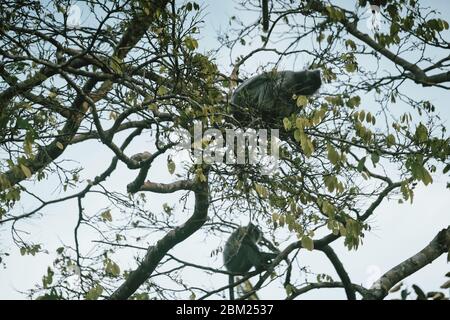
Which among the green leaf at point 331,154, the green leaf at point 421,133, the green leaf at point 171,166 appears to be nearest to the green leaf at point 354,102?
the green leaf at point 421,133

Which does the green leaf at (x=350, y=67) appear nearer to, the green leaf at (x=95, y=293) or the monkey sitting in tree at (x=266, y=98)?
the monkey sitting in tree at (x=266, y=98)

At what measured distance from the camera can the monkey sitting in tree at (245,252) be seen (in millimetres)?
4195

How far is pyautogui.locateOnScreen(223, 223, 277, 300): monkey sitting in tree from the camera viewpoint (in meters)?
4.20

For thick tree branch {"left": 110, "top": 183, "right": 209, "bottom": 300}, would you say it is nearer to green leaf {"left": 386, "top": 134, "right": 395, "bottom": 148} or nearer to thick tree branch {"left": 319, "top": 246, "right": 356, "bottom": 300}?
thick tree branch {"left": 319, "top": 246, "right": 356, "bottom": 300}

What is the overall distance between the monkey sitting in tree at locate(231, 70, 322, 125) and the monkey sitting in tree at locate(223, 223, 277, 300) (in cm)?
85

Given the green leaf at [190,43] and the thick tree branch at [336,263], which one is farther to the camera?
the thick tree branch at [336,263]

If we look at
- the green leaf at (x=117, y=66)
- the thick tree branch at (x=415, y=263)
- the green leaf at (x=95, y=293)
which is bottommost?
the thick tree branch at (x=415, y=263)

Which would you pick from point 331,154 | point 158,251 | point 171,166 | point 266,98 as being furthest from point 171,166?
point 158,251

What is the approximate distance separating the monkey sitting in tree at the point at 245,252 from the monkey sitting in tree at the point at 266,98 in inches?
33.3

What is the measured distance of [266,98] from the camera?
4602 millimetres

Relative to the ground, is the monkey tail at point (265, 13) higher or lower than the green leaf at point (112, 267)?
higher

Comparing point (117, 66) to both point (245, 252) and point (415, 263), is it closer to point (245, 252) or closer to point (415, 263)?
point (415, 263)
